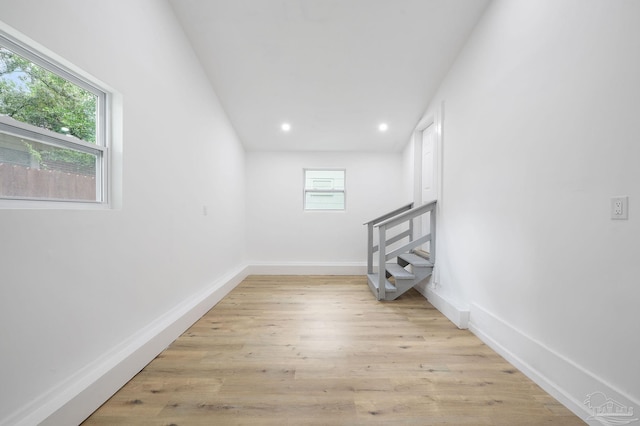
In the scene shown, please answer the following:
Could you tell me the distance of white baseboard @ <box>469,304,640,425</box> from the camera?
1.32 m

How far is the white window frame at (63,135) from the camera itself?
1.20m

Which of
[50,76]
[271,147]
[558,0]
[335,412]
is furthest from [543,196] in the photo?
[271,147]

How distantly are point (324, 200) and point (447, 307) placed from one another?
276 cm

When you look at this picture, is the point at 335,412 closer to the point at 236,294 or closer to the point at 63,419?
the point at 63,419

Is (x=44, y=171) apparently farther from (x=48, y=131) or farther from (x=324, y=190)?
(x=324, y=190)

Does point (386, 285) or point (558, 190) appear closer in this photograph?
point (558, 190)

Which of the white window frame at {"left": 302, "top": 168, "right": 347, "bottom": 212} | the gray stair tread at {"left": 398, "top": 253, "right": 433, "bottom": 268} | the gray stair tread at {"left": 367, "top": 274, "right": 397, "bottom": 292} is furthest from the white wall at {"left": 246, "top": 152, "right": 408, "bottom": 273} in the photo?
the gray stair tread at {"left": 398, "top": 253, "right": 433, "bottom": 268}

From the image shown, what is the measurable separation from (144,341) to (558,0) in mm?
3502

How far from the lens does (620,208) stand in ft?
4.03

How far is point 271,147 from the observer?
4.65 metres

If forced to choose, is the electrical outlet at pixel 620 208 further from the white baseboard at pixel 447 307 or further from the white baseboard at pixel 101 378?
the white baseboard at pixel 101 378

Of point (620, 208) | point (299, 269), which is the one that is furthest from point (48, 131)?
point (299, 269)

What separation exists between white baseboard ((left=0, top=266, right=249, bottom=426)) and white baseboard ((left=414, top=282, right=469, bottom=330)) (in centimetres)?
258

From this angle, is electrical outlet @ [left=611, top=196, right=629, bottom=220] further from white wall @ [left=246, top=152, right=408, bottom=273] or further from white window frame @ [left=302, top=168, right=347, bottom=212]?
white window frame @ [left=302, top=168, right=347, bottom=212]
